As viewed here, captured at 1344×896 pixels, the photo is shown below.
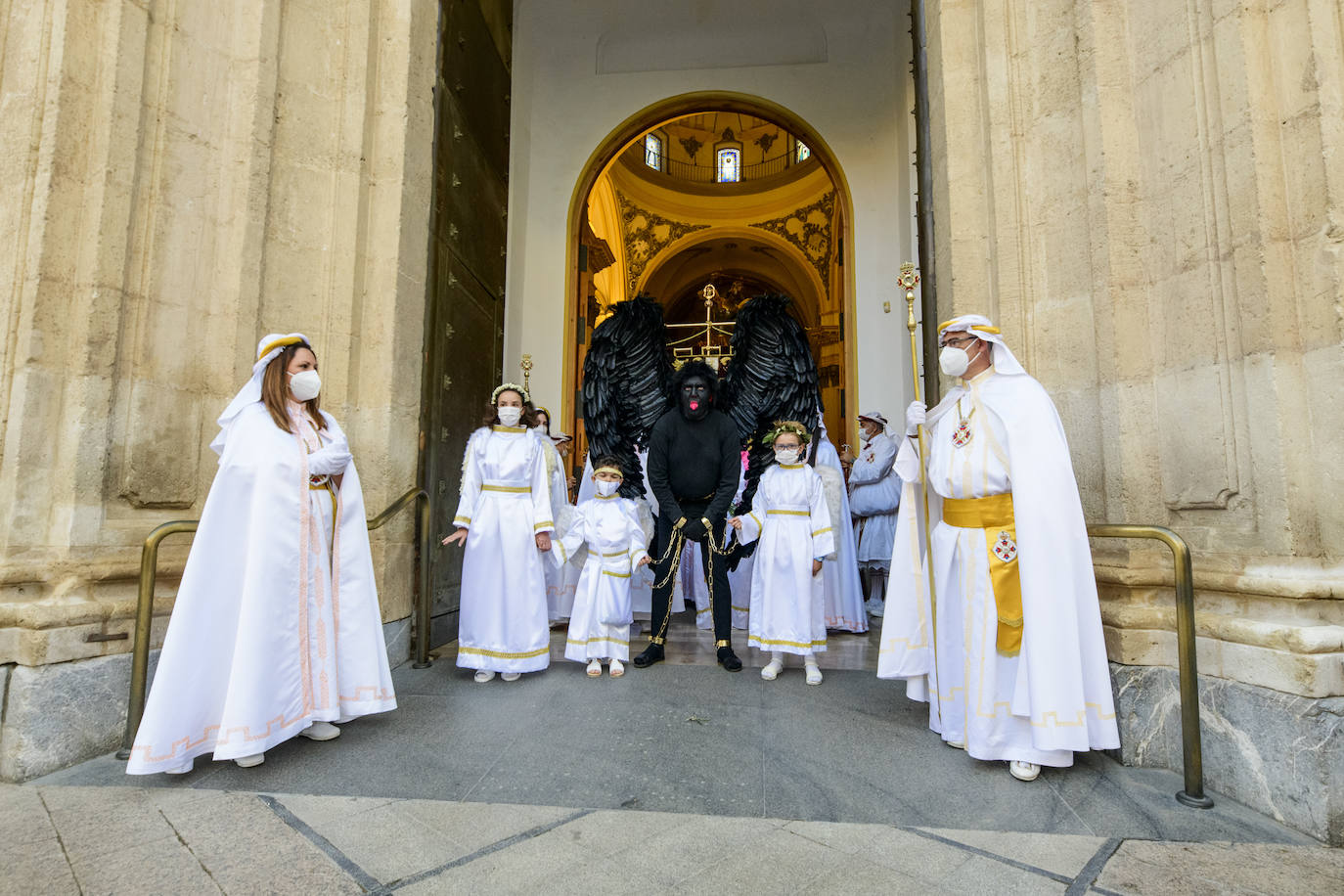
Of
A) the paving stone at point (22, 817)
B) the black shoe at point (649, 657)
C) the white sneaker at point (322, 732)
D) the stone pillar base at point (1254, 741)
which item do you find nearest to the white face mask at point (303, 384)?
the white sneaker at point (322, 732)

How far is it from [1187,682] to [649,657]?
2776 mm

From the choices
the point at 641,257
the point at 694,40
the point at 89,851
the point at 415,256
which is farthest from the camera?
the point at 641,257

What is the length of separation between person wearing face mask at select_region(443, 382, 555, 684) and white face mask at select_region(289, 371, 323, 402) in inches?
48.5

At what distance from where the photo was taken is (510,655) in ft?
13.6

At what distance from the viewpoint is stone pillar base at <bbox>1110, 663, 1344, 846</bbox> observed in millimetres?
2330

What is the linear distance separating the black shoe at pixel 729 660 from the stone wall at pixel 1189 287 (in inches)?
80.9

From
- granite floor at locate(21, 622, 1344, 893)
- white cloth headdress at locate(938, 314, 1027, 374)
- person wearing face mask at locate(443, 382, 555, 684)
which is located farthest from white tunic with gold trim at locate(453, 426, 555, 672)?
white cloth headdress at locate(938, 314, 1027, 374)

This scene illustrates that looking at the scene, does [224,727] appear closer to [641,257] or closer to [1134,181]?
[1134,181]

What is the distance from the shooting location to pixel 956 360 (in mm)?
3104

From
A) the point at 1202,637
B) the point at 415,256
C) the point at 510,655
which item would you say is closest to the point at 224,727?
the point at 510,655

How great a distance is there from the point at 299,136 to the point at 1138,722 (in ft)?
17.3

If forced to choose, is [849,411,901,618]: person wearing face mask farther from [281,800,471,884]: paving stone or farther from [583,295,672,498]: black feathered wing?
[281,800,471,884]: paving stone

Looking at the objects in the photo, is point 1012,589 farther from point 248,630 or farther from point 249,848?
point 248,630

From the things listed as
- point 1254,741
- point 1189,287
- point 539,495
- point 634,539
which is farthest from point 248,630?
point 1189,287
